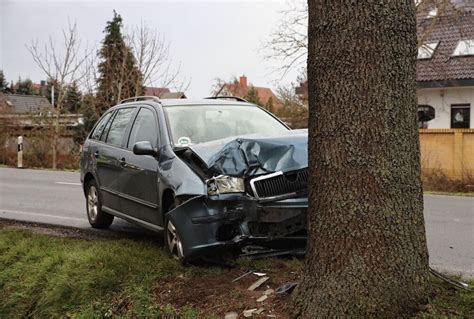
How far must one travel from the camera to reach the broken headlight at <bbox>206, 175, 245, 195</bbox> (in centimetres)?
457

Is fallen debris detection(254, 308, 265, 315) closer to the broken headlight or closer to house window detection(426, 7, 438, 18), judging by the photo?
the broken headlight

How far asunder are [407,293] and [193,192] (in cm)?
204

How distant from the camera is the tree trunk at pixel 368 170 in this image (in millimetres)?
3271

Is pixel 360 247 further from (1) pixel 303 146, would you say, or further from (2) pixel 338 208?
(1) pixel 303 146

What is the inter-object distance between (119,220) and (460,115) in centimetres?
1885

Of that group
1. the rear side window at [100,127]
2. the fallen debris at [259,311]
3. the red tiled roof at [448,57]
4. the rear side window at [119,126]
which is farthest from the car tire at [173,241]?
the red tiled roof at [448,57]

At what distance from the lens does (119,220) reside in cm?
823

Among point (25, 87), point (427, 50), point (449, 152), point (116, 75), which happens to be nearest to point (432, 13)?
point (427, 50)

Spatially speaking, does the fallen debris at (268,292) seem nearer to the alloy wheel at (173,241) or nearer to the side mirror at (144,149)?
the alloy wheel at (173,241)

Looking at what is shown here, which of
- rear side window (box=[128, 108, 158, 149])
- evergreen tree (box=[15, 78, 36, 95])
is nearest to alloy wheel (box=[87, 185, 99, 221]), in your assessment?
rear side window (box=[128, 108, 158, 149])

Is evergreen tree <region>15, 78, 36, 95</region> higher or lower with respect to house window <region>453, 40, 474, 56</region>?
higher

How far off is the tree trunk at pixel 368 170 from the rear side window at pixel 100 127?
15.9ft

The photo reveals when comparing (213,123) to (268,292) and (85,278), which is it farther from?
(268,292)

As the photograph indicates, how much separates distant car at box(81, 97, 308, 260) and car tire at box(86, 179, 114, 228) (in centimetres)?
92
